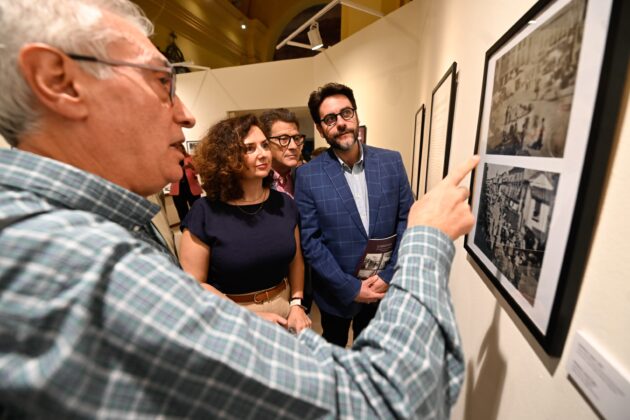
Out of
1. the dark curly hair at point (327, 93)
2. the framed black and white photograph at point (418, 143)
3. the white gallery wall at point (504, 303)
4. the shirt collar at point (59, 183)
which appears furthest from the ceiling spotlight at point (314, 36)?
the shirt collar at point (59, 183)

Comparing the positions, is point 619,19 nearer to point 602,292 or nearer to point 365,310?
point 602,292

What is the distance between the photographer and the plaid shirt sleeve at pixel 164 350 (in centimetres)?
31

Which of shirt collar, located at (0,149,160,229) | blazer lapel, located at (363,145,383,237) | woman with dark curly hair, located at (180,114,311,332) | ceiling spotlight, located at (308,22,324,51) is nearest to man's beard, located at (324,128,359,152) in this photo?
blazer lapel, located at (363,145,383,237)

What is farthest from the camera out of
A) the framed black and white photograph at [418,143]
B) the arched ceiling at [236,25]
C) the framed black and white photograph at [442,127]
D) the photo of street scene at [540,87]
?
the arched ceiling at [236,25]

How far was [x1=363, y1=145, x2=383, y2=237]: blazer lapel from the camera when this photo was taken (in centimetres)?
142

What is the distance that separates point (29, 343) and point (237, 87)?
20.3ft

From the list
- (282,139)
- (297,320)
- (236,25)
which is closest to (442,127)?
(282,139)

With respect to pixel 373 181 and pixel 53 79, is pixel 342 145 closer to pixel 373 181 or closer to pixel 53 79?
pixel 373 181

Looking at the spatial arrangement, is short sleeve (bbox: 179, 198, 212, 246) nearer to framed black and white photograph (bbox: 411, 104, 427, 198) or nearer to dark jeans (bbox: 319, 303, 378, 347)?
dark jeans (bbox: 319, 303, 378, 347)

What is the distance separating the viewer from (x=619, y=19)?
13.6 inches

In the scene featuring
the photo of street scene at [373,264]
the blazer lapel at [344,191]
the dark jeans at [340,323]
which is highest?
the blazer lapel at [344,191]

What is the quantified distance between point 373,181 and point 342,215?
0.87 ft

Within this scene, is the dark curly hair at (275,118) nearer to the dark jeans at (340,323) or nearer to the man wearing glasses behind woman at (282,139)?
the man wearing glasses behind woman at (282,139)

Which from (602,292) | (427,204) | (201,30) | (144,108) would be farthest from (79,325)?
(201,30)
